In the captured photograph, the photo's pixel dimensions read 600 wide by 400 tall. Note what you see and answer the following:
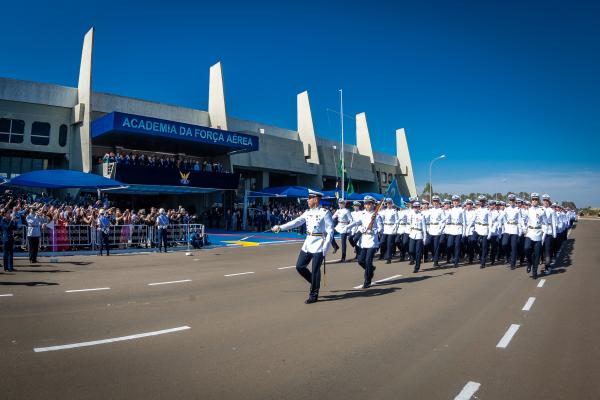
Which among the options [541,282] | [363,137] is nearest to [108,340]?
[541,282]

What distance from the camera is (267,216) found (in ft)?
109

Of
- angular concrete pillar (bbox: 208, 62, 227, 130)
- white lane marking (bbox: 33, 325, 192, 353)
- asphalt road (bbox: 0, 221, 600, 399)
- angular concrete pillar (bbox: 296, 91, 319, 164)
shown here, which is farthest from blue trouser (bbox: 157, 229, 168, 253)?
angular concrete pillar (bbox: 296, 91, 319, 164)

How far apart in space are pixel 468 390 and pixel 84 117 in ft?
99.5

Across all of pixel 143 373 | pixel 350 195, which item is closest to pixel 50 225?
pixel 143 373

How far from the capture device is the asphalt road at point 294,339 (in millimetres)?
3947

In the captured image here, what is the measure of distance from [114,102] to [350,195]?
72.6 ft

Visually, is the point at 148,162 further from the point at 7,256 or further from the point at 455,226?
the point at 455,226

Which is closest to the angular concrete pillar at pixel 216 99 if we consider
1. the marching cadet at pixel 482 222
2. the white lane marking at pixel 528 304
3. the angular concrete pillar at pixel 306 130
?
the angular concrete pillar at pixel 306 130

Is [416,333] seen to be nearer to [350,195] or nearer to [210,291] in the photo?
[210,291]

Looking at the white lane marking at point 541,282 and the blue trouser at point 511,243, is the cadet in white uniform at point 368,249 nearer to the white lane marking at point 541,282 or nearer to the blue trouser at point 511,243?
the white lane marking at point 541,282

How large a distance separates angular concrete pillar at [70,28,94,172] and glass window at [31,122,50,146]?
1647mm

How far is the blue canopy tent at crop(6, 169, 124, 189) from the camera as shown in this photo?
17891 mm

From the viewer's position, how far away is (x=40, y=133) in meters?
28.1

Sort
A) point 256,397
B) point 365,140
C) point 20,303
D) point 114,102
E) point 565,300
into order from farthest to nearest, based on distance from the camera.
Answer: point 365,140, point 114,102, point 565,300, point 20,303, point 256,397
